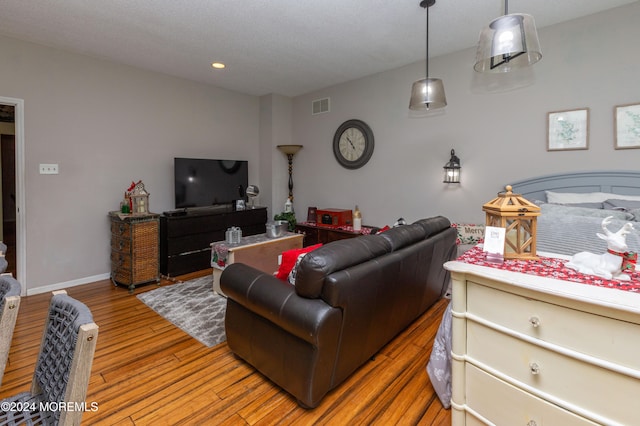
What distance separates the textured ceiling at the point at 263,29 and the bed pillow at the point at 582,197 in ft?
5.26

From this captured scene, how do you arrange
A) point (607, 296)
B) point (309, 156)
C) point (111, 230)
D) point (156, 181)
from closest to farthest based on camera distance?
point (607, 296) < point (111, 230) < point (156, 181) < point (309, 156)

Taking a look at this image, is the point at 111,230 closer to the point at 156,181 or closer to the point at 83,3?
the point at 156,181

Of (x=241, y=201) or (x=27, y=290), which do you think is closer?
(x=27, y=290)

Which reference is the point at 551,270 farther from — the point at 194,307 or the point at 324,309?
the point at 194,307

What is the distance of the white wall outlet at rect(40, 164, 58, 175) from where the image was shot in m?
3.40

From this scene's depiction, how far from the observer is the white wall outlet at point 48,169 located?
3.40 m

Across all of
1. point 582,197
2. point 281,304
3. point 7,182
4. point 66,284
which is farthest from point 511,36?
point 7,182

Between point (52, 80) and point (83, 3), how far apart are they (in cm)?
Answer: 137

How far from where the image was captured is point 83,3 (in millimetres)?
2553

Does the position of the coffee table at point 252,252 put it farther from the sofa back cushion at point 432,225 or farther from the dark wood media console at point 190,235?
the sofa back cushion at point 432,225

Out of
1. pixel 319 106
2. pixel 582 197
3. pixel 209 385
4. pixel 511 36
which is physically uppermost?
pixel 319 106

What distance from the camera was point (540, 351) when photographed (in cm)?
118

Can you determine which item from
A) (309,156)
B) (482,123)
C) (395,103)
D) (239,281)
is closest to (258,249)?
(239,281)

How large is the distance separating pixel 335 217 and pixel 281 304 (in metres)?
2.91
